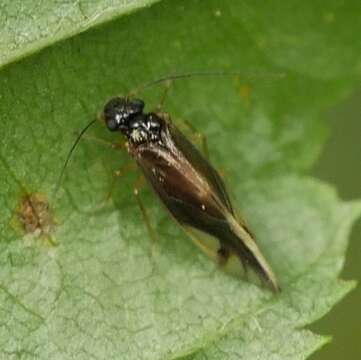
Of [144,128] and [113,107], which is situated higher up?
[113,107]

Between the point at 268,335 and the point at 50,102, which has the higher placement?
the point at 50,102

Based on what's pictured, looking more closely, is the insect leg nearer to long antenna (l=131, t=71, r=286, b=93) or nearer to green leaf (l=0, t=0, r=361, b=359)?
green leaf (l=0, t=0, r=361, b=359)

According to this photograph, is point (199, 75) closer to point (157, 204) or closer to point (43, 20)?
point (157, 204)

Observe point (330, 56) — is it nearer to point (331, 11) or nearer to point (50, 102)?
point (331, 11)

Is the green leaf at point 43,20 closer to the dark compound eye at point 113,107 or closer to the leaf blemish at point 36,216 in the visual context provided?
the dark compound eye at point 113,107

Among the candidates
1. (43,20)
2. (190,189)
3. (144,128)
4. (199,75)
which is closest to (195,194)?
(190,189)

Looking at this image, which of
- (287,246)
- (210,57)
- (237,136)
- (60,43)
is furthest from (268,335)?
(60,43)
